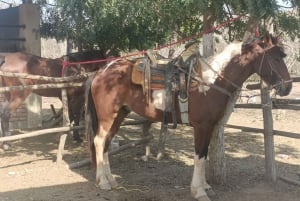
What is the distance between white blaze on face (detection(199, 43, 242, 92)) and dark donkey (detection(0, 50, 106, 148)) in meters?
3.08

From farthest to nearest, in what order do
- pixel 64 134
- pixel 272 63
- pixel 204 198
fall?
1. pixel 64 134
2. pixel 204 198
3. pixel 272 63

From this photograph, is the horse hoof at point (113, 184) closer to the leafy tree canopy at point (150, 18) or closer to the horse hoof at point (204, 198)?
the horse hoof at point (204, 198)

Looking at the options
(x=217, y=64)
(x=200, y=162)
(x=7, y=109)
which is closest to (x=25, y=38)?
(x=7, y=109)

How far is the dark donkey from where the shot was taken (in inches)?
277

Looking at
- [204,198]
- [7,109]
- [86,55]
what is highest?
[86,55]

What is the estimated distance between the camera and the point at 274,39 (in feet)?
14.7

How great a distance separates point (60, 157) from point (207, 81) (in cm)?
265

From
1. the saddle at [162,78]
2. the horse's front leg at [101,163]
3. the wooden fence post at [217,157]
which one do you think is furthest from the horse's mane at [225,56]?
the horse's front leg at [101,163]

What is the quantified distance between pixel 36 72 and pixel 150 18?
2337 millimetres

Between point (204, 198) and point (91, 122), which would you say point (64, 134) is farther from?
point (204, 198)

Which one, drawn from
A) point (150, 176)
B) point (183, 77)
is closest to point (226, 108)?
point (183, 77)

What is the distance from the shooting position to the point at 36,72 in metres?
7.26

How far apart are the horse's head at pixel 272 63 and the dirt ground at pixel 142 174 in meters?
1.31

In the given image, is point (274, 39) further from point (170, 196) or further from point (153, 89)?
point (170, 196)
